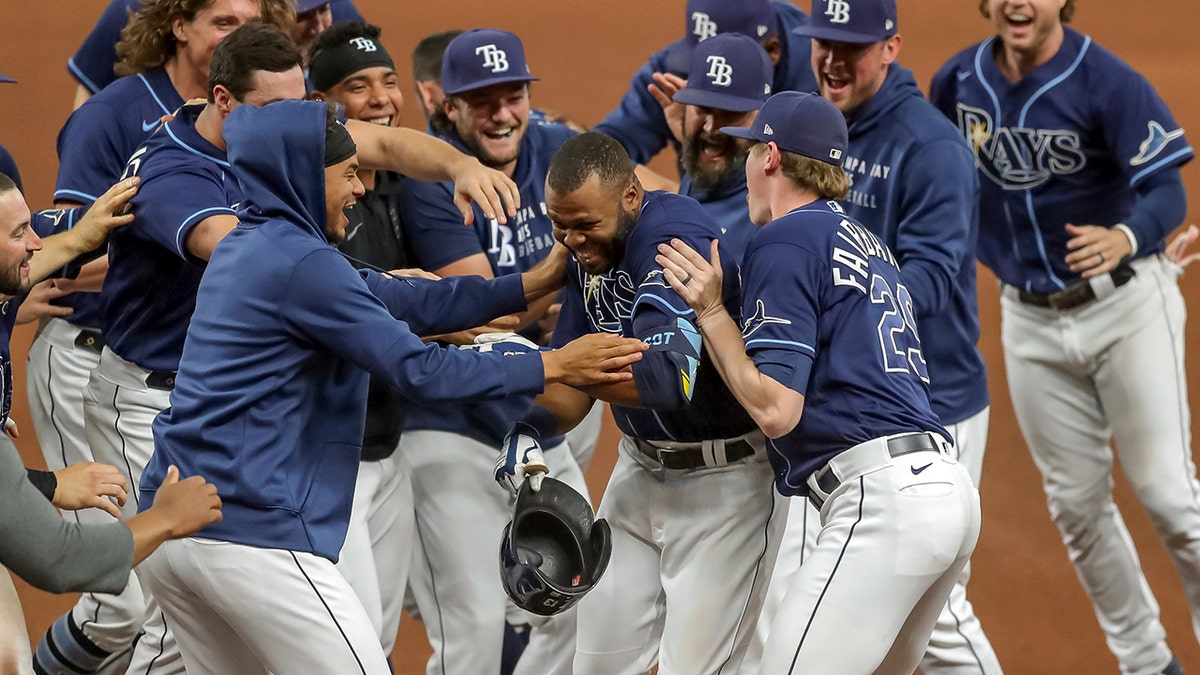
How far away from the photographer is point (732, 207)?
4930 mm

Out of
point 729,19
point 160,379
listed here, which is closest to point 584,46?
point 729,19

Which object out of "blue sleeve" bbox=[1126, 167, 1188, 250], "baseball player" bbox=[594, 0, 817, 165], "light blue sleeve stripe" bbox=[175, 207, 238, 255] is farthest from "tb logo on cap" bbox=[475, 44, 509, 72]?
"blue sleeve" bbox=[1126, 167, 1188, 250]

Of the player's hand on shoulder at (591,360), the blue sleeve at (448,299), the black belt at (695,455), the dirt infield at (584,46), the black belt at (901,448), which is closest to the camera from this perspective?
the player's hand on shoulder at (591,360)

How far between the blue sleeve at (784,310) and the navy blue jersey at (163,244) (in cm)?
142

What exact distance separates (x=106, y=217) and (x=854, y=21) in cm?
255

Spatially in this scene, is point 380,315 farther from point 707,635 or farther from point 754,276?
point 707,635

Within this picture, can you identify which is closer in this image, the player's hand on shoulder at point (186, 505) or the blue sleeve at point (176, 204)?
the player's hand on shoulder at point (186, 505)

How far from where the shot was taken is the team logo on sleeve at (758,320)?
3639 millimetres

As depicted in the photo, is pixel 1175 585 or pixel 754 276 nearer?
pixel 754 276

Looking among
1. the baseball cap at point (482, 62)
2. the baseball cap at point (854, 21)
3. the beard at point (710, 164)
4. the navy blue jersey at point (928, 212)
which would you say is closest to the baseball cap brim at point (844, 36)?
the baseball cap at point (854, 21)

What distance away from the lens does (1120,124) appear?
5.71 meters

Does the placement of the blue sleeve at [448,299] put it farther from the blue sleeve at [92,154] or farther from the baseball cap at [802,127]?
the blue sleeve at [92,154]

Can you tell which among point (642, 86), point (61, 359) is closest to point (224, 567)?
point (61, 359)

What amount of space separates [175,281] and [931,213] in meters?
2.40
